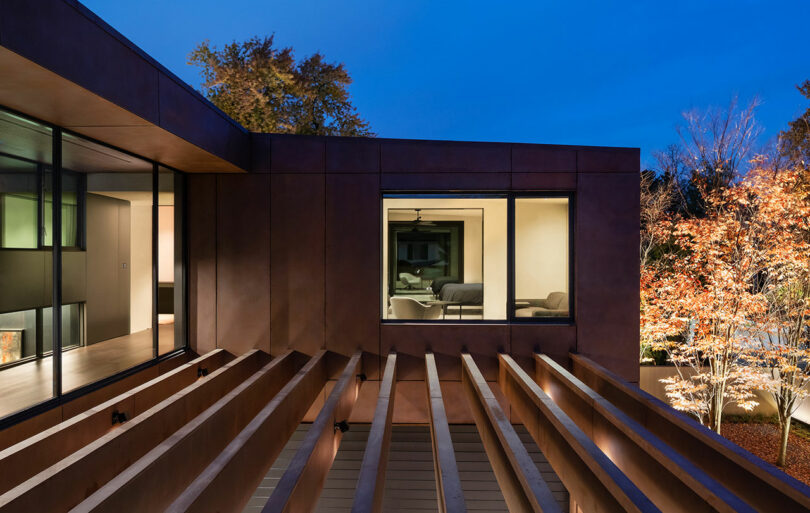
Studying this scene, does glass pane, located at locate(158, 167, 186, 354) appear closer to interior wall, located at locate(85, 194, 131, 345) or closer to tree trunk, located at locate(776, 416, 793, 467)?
interior wall, located at locate(85, 194, 131, 345)

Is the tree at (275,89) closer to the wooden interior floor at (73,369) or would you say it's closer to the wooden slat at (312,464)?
the wooden interior floor at (73,369)

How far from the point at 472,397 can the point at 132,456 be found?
9.52 ft

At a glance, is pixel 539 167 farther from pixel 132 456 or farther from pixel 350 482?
pixel 132 456

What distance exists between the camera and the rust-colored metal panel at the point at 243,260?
5.37 m

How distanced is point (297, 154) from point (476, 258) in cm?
262

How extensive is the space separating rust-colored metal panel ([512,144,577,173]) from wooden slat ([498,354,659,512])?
2560 millimetres

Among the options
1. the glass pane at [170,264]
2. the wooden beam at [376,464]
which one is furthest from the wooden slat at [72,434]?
the wooden beam at [376,464]

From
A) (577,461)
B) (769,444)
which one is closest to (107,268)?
(577,461)

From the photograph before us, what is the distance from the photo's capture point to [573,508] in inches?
186

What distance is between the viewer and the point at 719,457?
2748 mm

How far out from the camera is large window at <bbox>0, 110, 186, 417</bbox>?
3863 mm

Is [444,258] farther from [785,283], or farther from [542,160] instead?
[785,283]

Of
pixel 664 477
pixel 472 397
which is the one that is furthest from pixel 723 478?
pixel 472 397

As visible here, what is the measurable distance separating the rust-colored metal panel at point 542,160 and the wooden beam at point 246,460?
3557 millimetres
